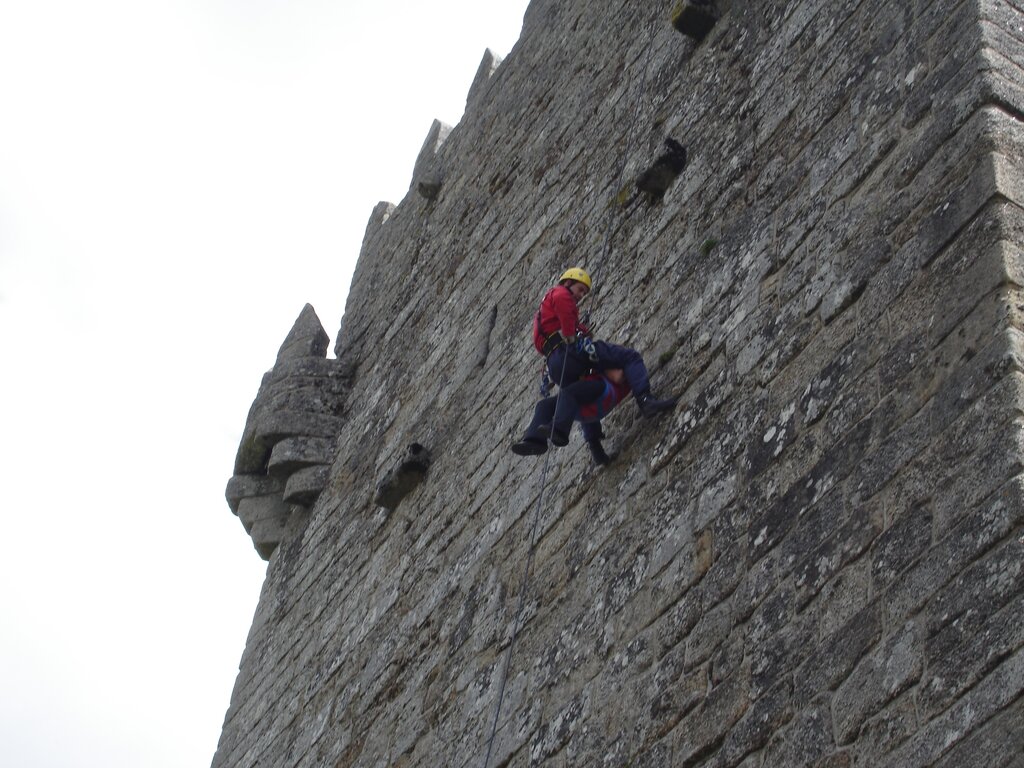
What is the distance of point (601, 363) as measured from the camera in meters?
5.22

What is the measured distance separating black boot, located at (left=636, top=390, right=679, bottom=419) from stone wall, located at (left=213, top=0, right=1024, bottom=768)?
6 centimetres

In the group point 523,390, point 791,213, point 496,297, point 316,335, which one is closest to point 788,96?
point 791,213

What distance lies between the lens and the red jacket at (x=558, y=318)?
535 cm

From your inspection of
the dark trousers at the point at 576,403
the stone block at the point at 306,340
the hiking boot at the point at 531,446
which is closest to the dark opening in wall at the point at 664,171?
the dark trousers at the point at 576,403

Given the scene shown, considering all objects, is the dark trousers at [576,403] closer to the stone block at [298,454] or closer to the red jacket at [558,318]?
the red jacket at [558,318]

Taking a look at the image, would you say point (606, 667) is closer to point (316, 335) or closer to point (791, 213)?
point (791, 213)

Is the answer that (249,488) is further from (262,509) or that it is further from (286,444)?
(286,444)

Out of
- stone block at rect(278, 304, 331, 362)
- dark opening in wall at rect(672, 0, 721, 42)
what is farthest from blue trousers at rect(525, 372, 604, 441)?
stone block at rect(278, 304, 331, 362)

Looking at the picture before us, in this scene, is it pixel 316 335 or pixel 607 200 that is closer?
pixel 607 200

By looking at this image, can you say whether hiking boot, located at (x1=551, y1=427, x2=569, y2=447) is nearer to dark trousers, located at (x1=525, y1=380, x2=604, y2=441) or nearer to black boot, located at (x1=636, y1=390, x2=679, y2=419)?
dark trousers, located at (x1=525, y1=380, x2=604, y2=441)

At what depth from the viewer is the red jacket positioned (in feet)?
17.5

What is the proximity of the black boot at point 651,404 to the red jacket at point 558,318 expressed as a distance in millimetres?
473

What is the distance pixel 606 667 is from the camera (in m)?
4.41

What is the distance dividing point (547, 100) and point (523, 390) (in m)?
2.08
